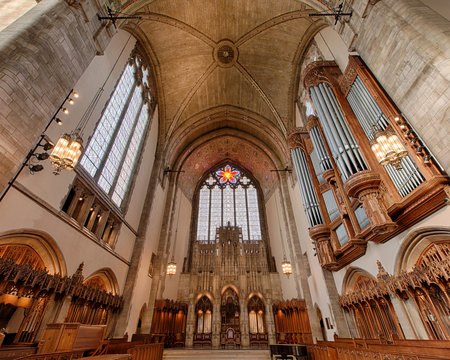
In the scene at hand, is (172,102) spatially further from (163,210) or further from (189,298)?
(189,298)

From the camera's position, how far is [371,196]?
19.8 feet

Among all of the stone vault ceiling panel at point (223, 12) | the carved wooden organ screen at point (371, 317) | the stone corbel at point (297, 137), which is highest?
the stone vault ceiling panel at point (223, 12)

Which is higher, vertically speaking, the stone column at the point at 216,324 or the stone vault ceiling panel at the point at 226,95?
the stone vault ceiling panel at the point at 226,95

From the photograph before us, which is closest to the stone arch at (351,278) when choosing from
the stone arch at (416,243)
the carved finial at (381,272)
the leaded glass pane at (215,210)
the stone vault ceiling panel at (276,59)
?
the carved finial at (381,272)

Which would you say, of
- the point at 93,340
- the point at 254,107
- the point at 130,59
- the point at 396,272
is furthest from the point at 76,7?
the point at 254,107

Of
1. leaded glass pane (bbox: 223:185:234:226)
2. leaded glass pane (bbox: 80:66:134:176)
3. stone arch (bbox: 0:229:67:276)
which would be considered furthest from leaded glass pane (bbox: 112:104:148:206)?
leaded glass pane (bbox: 223:185:234:226)

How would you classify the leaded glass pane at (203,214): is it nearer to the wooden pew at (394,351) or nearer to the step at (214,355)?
the step at (214,355)

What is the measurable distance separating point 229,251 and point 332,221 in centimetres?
1034

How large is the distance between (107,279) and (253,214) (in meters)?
13.1

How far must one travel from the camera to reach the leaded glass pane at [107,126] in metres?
8.64

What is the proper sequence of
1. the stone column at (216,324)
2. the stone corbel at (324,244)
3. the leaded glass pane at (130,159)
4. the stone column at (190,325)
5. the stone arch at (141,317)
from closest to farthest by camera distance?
the stone corbel at (324,244) → the leaded glass pane at (130,159) → the stone arch at (141,317) → the stone column at (190,325) → the stone column at (216,324)

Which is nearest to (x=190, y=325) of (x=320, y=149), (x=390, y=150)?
(x=320, y=149)

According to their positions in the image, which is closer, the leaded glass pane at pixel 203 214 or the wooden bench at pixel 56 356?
the wooden bench at pixel 56 356

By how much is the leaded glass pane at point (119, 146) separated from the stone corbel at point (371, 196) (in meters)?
9.41
